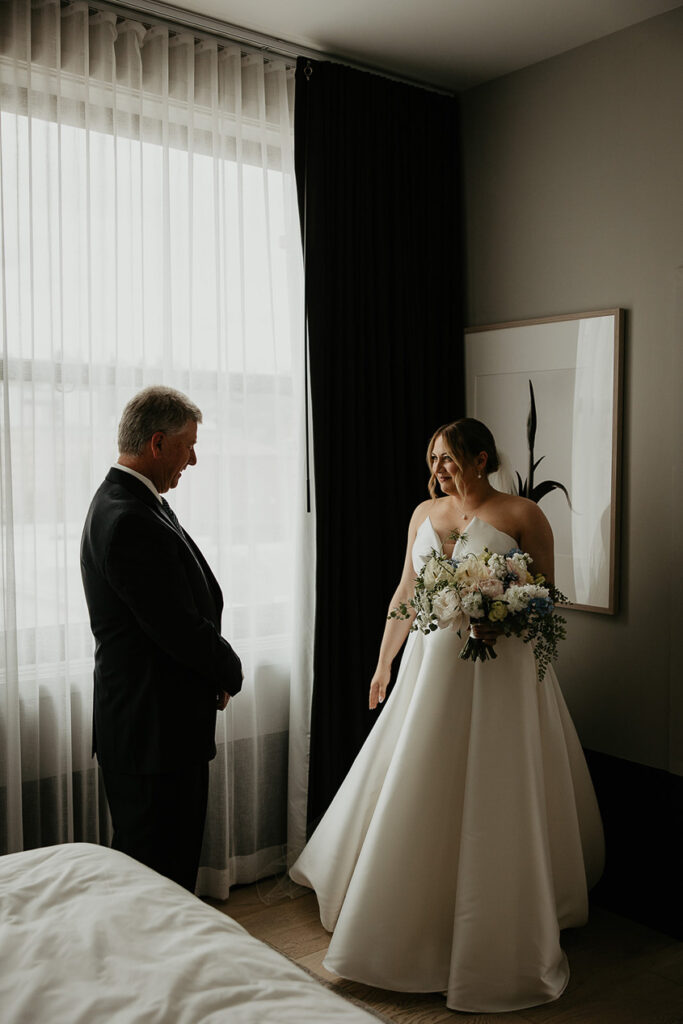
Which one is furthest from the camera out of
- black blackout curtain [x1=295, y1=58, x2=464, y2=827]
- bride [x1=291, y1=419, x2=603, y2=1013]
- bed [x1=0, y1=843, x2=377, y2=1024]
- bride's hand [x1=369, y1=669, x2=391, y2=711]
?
black blackout curtain [x1=295, y1=58, x2=464, y2=827]

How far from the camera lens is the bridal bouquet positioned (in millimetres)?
2643

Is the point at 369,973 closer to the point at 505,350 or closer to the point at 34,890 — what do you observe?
the point at 34,890

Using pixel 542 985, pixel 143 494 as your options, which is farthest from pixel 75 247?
pixel 542 985

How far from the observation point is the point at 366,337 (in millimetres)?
3609

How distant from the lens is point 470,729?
273 cm

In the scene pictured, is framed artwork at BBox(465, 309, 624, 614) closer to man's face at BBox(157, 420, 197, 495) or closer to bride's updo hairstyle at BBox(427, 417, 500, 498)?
bride's updo hairstyle at BBox(427, 417, 500, 498)

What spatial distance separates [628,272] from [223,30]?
5.42 feet

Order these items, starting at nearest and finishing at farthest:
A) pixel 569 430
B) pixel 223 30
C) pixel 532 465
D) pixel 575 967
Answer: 1. pixel 575 967
2. pixel 223 30
3. pixel 569 430
4. pixel 532 465

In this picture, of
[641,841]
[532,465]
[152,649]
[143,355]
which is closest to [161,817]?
[152,649]

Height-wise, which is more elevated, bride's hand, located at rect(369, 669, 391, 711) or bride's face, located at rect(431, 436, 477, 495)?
bride's face, located at rect(431, 436, 477, 495)

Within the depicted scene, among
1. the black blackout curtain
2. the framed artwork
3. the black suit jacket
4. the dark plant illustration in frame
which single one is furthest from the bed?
the dark plant illustration in frame

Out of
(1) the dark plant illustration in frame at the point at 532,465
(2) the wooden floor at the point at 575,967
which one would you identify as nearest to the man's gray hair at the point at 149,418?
(1) the dark plant illustration in frame at the point at 532,465

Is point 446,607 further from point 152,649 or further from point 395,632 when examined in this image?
point 152,649

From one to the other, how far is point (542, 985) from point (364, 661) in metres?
1.33
